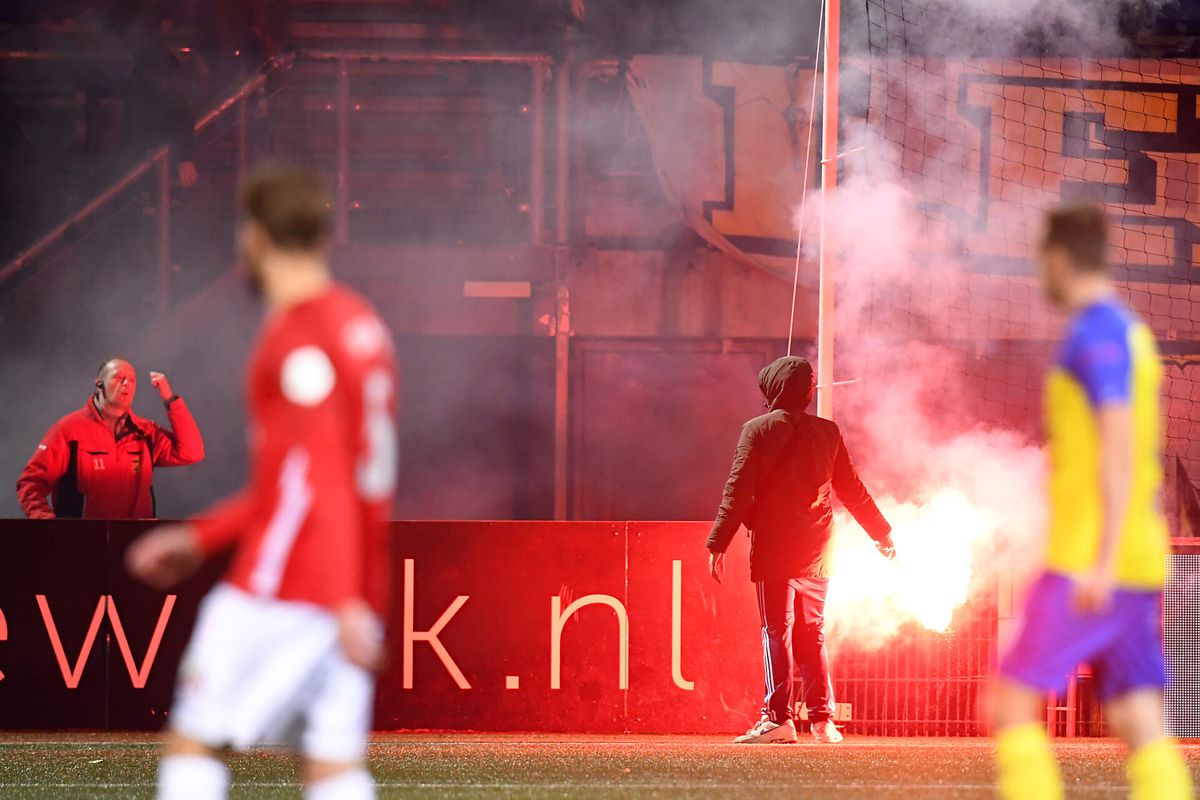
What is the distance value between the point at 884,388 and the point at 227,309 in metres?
6.37

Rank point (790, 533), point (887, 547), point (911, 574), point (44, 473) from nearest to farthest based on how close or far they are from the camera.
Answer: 1. point (790, 533)
2. point (887, 547)
3. point (911, 574)
4. point (44, 473)

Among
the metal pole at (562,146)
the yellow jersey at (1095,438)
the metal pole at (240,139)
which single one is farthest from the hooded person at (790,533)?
the metal pole at (240,139)

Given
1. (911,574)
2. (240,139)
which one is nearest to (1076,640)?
(911,574)

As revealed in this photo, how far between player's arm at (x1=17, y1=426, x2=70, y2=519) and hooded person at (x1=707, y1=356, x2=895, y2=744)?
4125 mm

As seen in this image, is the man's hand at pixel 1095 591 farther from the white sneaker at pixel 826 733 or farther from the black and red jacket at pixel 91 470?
the black and red jacket at pixel 91 470

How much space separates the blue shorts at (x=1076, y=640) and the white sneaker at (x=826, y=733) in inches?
166

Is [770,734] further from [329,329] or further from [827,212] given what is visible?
[329,329]

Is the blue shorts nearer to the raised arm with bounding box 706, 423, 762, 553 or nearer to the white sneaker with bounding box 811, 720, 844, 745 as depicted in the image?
the raised arm with bounding box 706, 423, 762, 553

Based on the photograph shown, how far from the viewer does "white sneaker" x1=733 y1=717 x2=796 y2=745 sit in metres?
7.86

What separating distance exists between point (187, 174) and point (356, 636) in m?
11.9

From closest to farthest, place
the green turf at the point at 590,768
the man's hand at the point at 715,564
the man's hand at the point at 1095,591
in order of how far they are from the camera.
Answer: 1. the man's hand at the point at 1095,591
2. the green turf at the point at 590,768
3. the man's hand at the point at 715,564

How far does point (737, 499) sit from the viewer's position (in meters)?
7.87

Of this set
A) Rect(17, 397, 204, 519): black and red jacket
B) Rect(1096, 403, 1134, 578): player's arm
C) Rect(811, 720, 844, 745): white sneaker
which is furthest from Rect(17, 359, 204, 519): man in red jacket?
Rect(1096, 403, 1134, 578): player's arm

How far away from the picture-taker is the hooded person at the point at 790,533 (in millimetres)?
7832
